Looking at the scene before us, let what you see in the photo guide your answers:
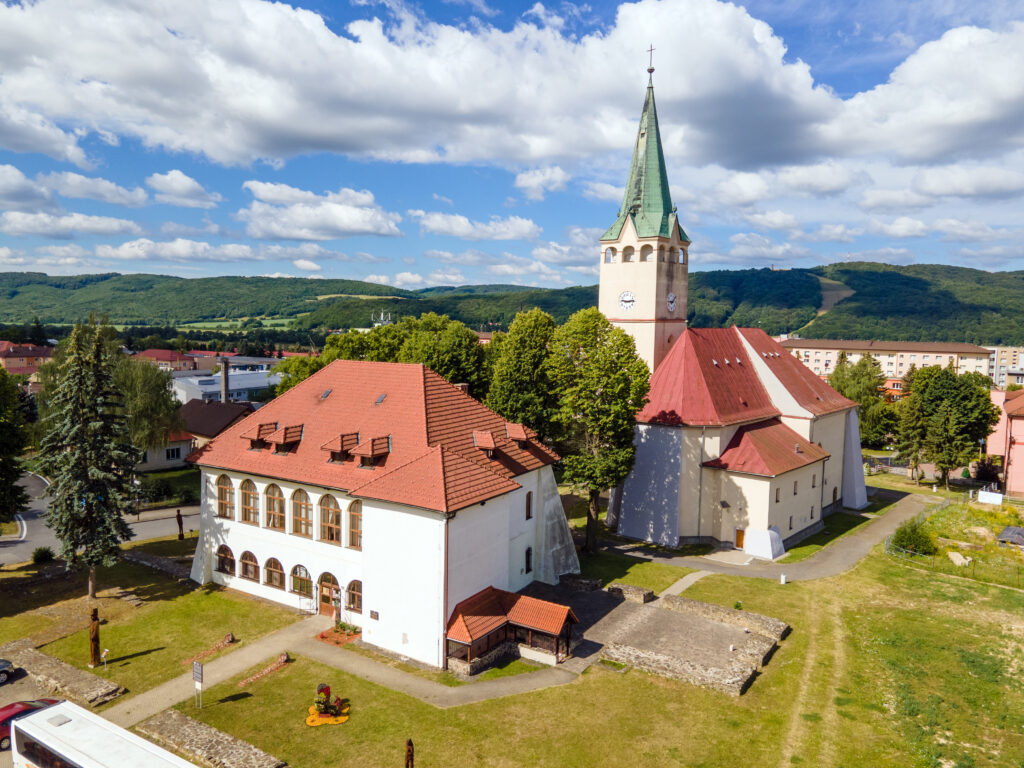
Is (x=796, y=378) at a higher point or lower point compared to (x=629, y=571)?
higher

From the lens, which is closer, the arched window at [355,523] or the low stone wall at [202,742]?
the low stone wall at [202,742]

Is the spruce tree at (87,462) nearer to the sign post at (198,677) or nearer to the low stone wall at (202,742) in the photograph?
the sign post at (198,677)

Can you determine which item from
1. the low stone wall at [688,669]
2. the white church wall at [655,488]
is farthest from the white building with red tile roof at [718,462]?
the low stone wall at [688,669]

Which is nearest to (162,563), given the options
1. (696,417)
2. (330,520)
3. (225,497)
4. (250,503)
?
(225,497)

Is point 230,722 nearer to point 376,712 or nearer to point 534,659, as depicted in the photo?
point 376,712

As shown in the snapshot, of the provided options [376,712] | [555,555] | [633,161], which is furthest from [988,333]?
[376,712]

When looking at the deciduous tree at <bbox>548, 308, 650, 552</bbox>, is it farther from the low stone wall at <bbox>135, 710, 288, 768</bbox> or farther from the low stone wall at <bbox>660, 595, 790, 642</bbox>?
the low stone wall at <bbox>135, 710, 288, 768</bbox>

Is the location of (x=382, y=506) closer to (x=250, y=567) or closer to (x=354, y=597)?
(x=354, y=597)
